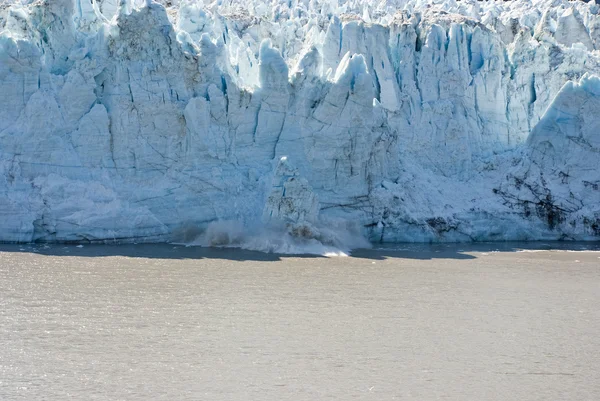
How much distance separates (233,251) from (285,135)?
2.84m

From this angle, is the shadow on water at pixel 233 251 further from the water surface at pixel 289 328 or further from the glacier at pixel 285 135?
the glacier at pixel 285 135

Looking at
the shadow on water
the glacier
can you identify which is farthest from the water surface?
the glacier

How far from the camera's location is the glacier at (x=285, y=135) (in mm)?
14320

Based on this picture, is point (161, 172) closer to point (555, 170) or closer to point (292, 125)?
point (292, 125)

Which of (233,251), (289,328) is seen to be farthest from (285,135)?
(289,328)

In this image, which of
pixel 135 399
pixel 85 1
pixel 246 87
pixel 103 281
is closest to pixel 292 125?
pixel 246 87

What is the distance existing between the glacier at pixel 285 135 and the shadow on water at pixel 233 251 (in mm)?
413

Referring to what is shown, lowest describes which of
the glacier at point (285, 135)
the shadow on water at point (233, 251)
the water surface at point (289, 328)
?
the water surface at point (289, 328)

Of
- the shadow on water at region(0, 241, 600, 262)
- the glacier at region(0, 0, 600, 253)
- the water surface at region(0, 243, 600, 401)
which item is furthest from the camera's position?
the glacier at region(0, 0, 600, 253)

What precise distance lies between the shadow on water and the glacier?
0.41 m

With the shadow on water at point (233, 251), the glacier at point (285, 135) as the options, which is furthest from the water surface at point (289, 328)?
the glacier at point (285, 135)

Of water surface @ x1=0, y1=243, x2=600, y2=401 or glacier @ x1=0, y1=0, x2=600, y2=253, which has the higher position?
glacier @ x1=0, y1=0, x2=600, y2=253

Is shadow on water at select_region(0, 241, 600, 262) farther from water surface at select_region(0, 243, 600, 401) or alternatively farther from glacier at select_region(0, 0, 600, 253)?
glacier at select_region(0, 0, 600, 253)

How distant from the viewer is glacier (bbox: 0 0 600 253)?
14.3 metres
